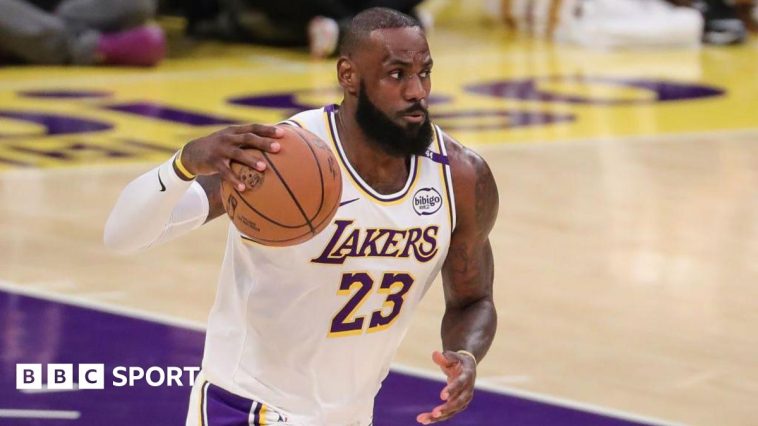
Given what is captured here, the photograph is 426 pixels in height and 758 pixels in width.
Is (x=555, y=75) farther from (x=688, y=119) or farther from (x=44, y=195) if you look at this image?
(x=44, y=195)

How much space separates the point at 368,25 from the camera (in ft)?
12.0

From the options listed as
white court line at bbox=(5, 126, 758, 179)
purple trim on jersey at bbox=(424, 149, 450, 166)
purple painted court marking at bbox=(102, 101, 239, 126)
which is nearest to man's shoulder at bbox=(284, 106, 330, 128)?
purple trim on jersey at bbox=(424, 149, 450, 166)

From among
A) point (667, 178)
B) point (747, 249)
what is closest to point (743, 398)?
point (747, 249)

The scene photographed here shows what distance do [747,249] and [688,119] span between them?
4.16 m

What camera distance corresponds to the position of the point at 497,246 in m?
8.12

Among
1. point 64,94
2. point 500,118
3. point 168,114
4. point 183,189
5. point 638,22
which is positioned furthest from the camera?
point 638,22

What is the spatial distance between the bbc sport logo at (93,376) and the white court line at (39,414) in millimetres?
249

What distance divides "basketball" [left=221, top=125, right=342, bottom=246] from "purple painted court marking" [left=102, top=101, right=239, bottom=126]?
7851 millimetres

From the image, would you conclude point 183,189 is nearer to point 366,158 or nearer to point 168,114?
point 366,158

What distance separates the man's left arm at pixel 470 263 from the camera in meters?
3.93

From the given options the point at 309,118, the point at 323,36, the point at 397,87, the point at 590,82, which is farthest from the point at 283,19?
the point at 397,87

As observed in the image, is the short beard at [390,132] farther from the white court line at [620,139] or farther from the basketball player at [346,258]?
the white court line at [620,139]

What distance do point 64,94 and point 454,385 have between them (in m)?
9.51

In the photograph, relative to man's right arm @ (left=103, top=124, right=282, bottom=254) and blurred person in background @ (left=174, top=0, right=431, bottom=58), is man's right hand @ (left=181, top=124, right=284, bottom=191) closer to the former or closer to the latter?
man's right arm @ (left=103, top=124, right=282, bottom=254)
